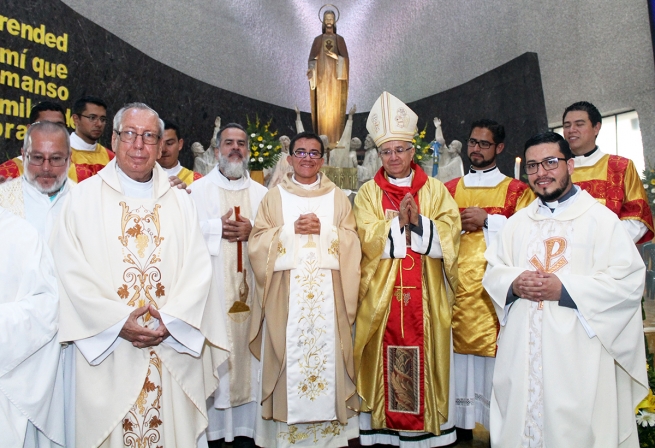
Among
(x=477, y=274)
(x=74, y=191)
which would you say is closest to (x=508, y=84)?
(x=477, y=274)

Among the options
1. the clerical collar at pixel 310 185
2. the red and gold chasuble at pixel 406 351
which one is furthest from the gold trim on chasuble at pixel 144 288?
the red and gold chasuble at pixel 406 351

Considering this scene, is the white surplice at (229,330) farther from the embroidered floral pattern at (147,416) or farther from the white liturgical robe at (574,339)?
the white liturgical robe at (574,339)

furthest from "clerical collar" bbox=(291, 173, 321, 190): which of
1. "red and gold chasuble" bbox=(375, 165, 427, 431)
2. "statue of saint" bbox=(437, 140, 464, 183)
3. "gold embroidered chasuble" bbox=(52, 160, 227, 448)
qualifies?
"statue of saint" bbox=(437, 140, 464, 183)

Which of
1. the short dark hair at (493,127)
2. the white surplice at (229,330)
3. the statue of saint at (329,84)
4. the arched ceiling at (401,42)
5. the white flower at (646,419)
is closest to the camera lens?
the white flower at (646,419)

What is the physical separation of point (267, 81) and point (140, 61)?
4.95 metres

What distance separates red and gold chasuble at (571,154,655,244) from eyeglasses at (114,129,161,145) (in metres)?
2.87

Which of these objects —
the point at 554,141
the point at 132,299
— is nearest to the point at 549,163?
the point at 554,141

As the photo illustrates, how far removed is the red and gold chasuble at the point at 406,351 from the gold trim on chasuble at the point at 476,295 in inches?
17.9

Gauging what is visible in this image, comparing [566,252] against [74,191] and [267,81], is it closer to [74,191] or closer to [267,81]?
[74,191]

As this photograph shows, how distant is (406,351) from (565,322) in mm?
1283

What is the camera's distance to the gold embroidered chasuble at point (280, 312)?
3.87m

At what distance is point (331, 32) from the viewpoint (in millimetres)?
11641

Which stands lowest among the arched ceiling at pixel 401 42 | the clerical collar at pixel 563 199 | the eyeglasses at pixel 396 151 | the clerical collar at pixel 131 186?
the clerical collar at pixel 563 199

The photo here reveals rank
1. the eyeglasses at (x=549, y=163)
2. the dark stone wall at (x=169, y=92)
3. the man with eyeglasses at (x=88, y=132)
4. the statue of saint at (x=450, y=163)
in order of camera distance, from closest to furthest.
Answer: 1. the eyeglasses at (x=549, y=163)
2. the man with eyeglasses at (x=88, y=132)
3. the dark stone wall at (x=169, y=92)
4. the statue of saint at (x=450, y=163)
